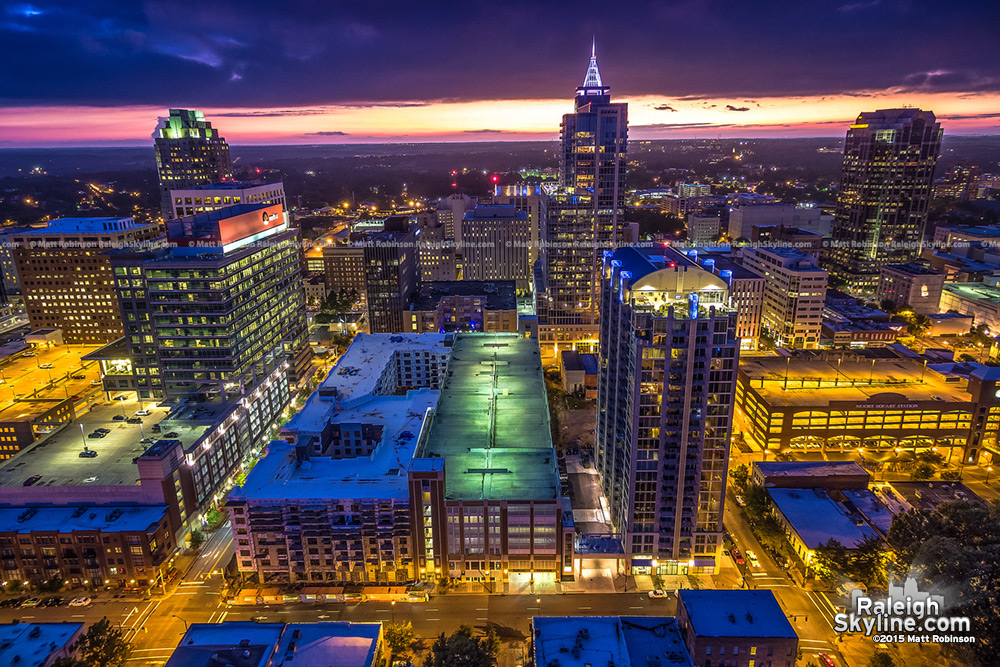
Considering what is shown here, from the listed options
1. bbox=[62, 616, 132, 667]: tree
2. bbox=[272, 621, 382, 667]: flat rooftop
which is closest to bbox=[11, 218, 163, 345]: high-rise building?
bbox=[62, 616, 132, 667]: tree

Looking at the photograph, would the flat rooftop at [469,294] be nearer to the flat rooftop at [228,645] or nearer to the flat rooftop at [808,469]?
the flat rooftop at [808,469]

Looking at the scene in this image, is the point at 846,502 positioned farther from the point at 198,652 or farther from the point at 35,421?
the point at 35,421

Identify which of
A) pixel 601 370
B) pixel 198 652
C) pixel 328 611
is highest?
pixel 601 370

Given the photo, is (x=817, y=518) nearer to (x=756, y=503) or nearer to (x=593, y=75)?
(x=756, y=503)

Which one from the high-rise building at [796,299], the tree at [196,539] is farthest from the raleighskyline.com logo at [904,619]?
the high-rise building at [796,299]

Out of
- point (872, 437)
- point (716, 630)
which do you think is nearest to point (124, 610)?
point (716, 630)

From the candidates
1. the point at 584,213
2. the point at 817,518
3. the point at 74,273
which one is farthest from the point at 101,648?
the point at 74,273
